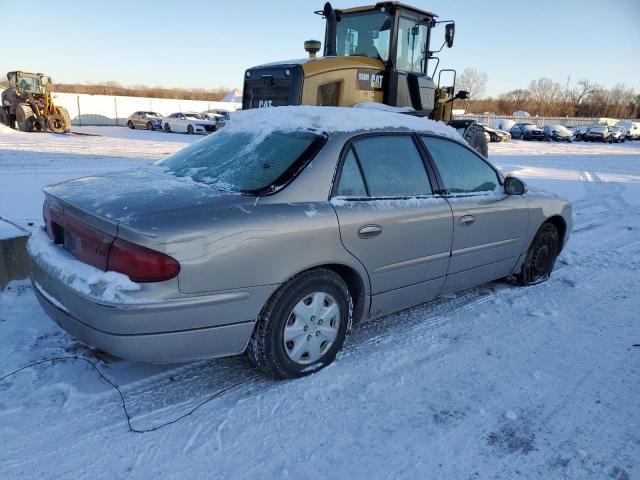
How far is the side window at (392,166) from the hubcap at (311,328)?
825 mm

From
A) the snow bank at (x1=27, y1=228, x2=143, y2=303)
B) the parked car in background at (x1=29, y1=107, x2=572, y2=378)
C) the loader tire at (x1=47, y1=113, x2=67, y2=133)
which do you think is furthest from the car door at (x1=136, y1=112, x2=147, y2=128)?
the snow bank at (x1=27, y1=228, x2=143, y2=303)

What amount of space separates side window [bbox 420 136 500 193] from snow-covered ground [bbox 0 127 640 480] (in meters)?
1.06

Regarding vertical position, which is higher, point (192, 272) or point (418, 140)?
point (418, 140)

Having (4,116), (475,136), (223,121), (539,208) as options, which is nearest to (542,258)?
(539,208)

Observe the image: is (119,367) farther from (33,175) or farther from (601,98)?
(601,98)

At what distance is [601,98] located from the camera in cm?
8088

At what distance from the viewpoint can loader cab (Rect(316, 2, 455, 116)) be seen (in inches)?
331

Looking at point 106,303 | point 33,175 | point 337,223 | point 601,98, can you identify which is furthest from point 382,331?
point 601,98

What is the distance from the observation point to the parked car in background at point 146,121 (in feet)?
98.7

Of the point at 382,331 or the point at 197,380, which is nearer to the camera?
the point at 197,380

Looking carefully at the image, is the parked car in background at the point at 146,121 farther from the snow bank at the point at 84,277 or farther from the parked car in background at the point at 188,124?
the snow bank at the point at 84,277

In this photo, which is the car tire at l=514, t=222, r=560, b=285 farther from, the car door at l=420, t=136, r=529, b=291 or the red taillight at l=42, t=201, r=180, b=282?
the red taillight at l=42, t=201, r=180, b=282

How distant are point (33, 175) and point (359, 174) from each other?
29.0ft

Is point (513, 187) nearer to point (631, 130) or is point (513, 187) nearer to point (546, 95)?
point (631, 130)
